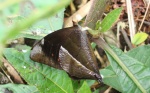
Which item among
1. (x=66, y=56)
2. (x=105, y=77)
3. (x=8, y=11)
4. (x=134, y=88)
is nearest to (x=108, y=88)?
(x=105, y=77)

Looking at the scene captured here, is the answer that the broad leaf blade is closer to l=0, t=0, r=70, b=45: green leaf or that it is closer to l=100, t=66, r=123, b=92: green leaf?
l=100, t=66, r=123, b=92: green leaf

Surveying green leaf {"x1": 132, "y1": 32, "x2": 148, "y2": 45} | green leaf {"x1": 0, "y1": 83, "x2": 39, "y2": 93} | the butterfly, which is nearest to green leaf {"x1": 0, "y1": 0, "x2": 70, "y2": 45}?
the butterfly

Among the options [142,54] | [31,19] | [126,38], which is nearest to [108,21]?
[142,54]

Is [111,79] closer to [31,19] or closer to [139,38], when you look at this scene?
[139,38]

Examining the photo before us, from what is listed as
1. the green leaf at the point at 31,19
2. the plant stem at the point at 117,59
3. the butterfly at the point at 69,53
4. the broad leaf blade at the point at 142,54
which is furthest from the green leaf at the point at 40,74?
the green leaf at the point at 31,19

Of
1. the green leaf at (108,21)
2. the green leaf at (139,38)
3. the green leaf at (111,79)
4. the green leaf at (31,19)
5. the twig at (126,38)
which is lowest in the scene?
the green leaf at (111,79)

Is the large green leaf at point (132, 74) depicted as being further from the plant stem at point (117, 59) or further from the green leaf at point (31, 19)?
the green leaf at point (31, 19)
